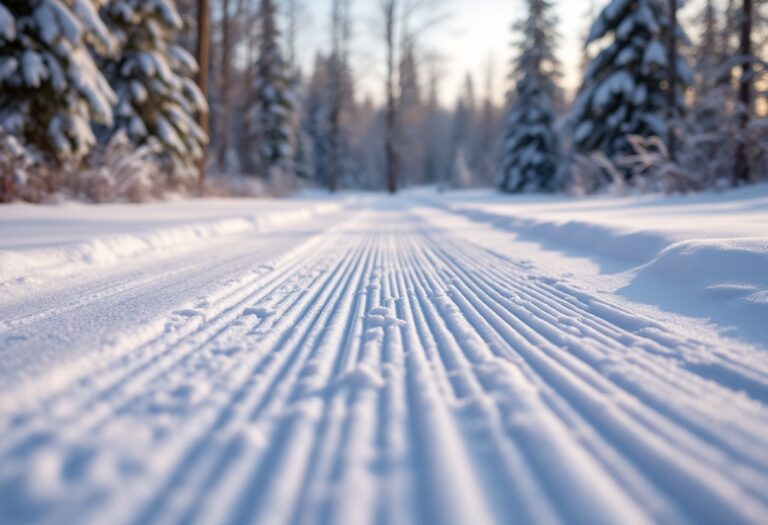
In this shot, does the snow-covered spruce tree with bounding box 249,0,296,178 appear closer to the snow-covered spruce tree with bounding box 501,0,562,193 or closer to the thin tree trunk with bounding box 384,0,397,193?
the thin tree trunk with bounding box 384,0,397,193

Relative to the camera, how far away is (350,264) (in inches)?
147

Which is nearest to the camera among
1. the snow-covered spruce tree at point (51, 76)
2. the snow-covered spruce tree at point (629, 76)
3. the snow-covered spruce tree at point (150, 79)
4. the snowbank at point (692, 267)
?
the snowbank at point (692, 267)

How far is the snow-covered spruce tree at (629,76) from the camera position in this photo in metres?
13.9

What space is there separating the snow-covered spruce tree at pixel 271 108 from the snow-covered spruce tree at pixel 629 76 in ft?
57.2

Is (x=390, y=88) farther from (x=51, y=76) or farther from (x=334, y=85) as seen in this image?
(x=51, y=76)

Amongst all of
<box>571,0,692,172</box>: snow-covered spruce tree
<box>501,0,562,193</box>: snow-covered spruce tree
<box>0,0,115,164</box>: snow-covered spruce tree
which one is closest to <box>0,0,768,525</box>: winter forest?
<box>0,0,115,164</box>: snow-covered spruce tree

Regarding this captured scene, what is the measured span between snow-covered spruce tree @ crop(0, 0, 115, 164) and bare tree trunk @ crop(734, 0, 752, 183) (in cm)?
1358

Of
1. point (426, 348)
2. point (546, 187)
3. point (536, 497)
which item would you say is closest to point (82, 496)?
point (536, 497)

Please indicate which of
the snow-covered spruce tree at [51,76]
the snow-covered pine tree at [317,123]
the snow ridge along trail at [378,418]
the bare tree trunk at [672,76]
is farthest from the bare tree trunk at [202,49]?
the snow-covered pine tree at [317,123]

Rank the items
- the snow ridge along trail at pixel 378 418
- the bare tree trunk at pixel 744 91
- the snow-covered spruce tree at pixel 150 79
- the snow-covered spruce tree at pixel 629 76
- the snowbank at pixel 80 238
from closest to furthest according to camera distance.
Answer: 1. the snow ridge along trail at pixel 378 418
2. the snowbank at pixel 80 238
3. the bare tree trunk at pixel 744 91
4. the snow-covered spruce tree at pixel 150 79
5. the snow-covered spruce tree at pixel 629 76

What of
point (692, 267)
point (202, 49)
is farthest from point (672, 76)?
point (202, 49)

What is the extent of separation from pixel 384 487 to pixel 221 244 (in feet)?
14.0

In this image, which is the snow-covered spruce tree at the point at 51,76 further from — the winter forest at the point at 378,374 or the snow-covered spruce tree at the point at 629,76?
the snow-covered spruce tree at the point at 629,76

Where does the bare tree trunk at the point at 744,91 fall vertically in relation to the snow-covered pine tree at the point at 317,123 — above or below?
below
